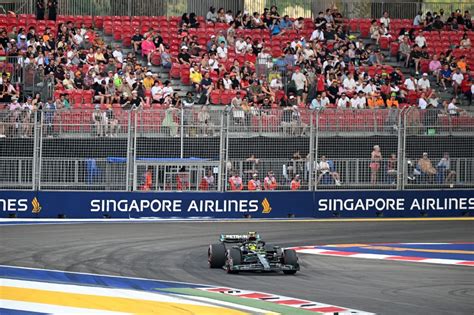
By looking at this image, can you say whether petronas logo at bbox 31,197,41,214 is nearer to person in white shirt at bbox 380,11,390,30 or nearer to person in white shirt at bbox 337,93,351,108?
person in white shirt at bbox 337,93,351,108

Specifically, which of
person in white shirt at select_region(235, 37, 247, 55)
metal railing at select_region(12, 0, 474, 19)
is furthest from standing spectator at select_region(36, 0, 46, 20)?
person in white shirt at select_region(235, 37, 247, 55)

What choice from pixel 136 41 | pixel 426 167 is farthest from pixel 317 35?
pixel 426 167

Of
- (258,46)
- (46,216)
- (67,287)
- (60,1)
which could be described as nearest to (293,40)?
(258,46)

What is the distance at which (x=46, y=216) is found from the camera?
28.2 metres

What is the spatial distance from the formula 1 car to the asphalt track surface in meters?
0.16

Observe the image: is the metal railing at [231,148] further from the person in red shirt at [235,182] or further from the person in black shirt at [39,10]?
the person in black shirt at [39,10]

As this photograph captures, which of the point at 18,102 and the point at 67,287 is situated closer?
the point at 67,287

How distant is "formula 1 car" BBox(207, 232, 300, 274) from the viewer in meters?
18.0

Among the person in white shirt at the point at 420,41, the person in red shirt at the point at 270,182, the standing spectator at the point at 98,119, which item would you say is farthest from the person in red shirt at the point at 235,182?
the person in white shirt at the point at 420,41

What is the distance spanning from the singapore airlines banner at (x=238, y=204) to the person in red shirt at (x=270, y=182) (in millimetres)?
323

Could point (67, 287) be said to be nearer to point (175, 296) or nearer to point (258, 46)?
point (175, 296)

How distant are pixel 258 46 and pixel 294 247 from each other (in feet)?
47.5

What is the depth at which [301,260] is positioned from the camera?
2036cm

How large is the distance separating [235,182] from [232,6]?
14.0 m
